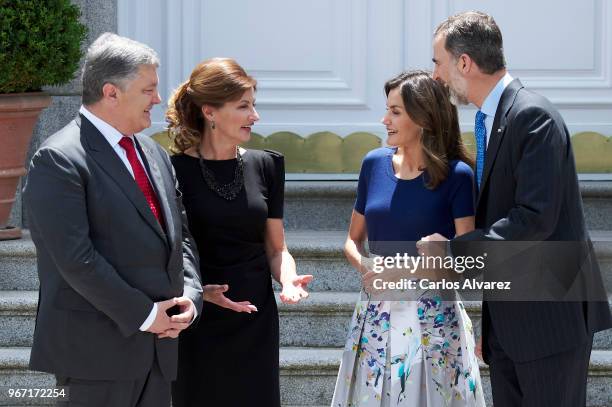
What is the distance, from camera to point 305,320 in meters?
4.98

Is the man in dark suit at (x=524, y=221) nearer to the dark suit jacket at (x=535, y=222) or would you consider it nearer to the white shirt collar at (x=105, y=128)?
the dark suit jacket at (x=535, y=222)

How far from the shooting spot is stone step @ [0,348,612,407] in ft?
15.5

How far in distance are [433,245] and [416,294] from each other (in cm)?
22

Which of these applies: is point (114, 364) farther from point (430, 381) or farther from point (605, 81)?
point (605, 81)

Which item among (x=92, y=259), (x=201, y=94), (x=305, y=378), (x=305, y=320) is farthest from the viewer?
(x=305, y=320)

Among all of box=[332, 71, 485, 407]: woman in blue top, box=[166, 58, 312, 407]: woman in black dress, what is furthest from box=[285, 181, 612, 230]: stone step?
box=[332, 71, 485, 407]: woman in blue top

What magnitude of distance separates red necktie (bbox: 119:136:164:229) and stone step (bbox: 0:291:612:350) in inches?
65.0

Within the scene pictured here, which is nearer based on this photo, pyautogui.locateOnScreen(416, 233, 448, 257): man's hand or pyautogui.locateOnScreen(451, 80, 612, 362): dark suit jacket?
pyautogui.locateOnScreen(451, 80, 612, 362): dark suit jacket

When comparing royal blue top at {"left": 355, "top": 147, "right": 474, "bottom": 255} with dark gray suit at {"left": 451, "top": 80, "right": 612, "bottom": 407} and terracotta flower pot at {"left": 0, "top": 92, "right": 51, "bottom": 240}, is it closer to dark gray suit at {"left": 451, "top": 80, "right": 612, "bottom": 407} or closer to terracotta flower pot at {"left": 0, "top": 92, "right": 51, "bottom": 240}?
dark gray suit at {"left": 451, "top": 80, "right": 612, "bottom": 407}

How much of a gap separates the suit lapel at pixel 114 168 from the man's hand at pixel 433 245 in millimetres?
810

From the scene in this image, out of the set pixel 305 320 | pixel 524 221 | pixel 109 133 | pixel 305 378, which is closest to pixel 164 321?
pixel 109 133

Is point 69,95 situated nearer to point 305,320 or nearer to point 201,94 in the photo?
point 305,320

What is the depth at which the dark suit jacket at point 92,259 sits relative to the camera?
312 centimetres

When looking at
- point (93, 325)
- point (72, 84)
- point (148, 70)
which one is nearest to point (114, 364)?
point (93, 325)
